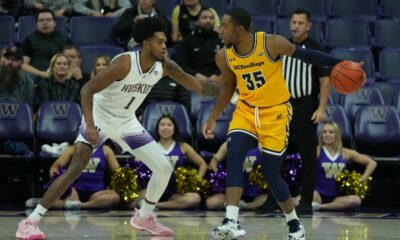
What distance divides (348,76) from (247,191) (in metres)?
3.57

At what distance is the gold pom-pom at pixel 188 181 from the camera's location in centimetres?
1059

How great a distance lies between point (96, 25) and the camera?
1282cm

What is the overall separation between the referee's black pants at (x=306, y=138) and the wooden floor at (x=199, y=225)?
0.30m

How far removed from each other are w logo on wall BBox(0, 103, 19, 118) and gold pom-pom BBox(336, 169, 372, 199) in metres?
3.54

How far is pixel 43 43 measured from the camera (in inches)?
473

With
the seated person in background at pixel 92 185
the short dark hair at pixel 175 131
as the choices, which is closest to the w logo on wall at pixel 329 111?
the short dark hair at pixel 175 131

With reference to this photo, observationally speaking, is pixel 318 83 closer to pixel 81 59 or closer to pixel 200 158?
pixel 200 158

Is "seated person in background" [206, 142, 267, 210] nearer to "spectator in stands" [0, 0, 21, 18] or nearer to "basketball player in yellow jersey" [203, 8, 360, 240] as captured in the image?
"basketball player in yellow jersey" [203, 8, 360, 240]

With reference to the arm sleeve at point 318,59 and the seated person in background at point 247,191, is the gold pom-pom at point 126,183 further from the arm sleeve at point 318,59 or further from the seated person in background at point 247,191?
the arm sleeve at point 318,59

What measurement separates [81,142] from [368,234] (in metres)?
2.41

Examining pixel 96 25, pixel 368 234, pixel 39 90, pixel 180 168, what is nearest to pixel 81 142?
pixel 368 234

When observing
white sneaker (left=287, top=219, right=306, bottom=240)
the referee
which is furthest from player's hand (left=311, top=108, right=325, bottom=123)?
white sneaker (left=287, top=219, right=306, bottom=240)

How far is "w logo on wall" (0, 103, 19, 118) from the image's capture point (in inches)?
430

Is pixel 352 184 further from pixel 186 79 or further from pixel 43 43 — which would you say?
pixel 43 43
